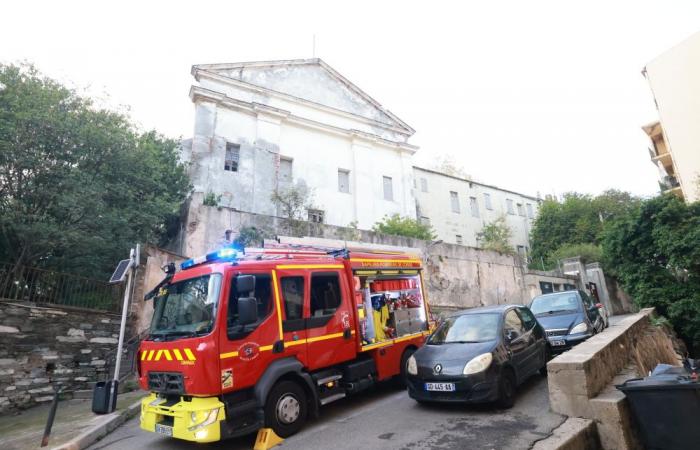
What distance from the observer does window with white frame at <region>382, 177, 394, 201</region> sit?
26575 mm

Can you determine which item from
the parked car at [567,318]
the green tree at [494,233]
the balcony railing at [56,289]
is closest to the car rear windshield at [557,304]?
the parked car at [567,318]

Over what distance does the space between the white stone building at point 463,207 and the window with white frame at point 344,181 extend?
833cm

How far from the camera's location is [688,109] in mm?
28281

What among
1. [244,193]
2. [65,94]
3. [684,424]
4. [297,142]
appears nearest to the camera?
[684,424]

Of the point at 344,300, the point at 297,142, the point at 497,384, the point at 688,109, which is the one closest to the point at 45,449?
the point at 344,300

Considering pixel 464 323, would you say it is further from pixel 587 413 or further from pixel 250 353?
pixel 250 353

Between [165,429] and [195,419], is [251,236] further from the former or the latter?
[195,419]

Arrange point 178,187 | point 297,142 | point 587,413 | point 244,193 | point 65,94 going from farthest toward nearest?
point 297,142, point 244,193, point 178,187, point 65,94, point 587,413

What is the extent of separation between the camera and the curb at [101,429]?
577cm

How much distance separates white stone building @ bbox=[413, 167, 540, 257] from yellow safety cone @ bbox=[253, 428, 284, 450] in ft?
88.8

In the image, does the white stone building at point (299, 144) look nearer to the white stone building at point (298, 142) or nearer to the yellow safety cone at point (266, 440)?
the white stone building at point (298, 142)

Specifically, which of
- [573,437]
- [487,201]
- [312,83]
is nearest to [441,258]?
[573,437]

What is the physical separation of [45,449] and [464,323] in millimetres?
6908

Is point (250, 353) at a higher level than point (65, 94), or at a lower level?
lower
